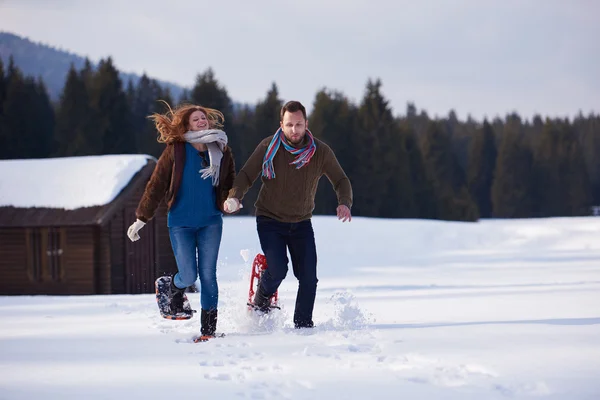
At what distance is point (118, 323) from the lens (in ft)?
24.2

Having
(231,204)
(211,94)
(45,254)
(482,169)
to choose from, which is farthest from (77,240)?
(482,169)

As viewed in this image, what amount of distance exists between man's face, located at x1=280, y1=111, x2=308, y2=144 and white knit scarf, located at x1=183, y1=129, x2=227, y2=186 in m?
0.58

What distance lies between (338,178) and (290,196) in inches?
21.2

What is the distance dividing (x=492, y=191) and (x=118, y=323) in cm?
5411

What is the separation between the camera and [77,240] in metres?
16.3

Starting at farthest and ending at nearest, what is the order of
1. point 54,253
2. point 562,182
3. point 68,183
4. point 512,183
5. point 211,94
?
point 562,182, point 512,183, point 211,94, point 68,183, point 54,253

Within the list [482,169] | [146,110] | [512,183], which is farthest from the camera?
[482,169]

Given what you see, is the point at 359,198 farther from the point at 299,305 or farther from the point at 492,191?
the point at 299,305

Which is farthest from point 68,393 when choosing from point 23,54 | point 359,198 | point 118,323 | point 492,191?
point 23,54

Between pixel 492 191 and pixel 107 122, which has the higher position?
pixel 107 122

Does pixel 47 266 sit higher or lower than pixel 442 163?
lower

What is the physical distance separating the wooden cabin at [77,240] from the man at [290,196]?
10063 mm

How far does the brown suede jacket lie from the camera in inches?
235

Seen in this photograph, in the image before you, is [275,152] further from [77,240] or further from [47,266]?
[47,266]
